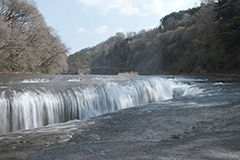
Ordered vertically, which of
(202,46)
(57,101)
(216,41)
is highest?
(202,46)

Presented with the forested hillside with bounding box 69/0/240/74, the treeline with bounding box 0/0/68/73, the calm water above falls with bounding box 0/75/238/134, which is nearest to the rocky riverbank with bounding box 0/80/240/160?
the calm water above falls with bounding box 0/75/238/134

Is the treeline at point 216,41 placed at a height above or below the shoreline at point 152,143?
above

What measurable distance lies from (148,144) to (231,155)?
1.22 metres

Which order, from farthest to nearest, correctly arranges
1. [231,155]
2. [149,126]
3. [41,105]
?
[41,105] < [149,126] < [231,155]

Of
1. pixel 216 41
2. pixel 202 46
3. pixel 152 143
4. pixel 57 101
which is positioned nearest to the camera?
pixel 152 143

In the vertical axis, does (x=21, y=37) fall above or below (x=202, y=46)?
above

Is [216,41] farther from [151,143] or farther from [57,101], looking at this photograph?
[151,143]

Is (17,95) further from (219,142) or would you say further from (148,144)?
(219,142)

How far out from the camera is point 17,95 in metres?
6.99

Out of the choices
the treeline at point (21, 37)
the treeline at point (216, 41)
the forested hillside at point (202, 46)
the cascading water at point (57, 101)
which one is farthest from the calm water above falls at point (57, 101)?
the treeline at point (21, 37)

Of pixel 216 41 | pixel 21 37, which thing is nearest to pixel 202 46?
pixel 216 41

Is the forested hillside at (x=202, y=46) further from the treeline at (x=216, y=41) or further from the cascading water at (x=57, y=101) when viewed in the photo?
the cascading water at (x=57, y=101)

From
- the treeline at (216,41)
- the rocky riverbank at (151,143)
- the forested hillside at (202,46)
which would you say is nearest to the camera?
the rocky riverbank at (151,143)

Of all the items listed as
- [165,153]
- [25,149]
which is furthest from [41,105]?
[165,153]
